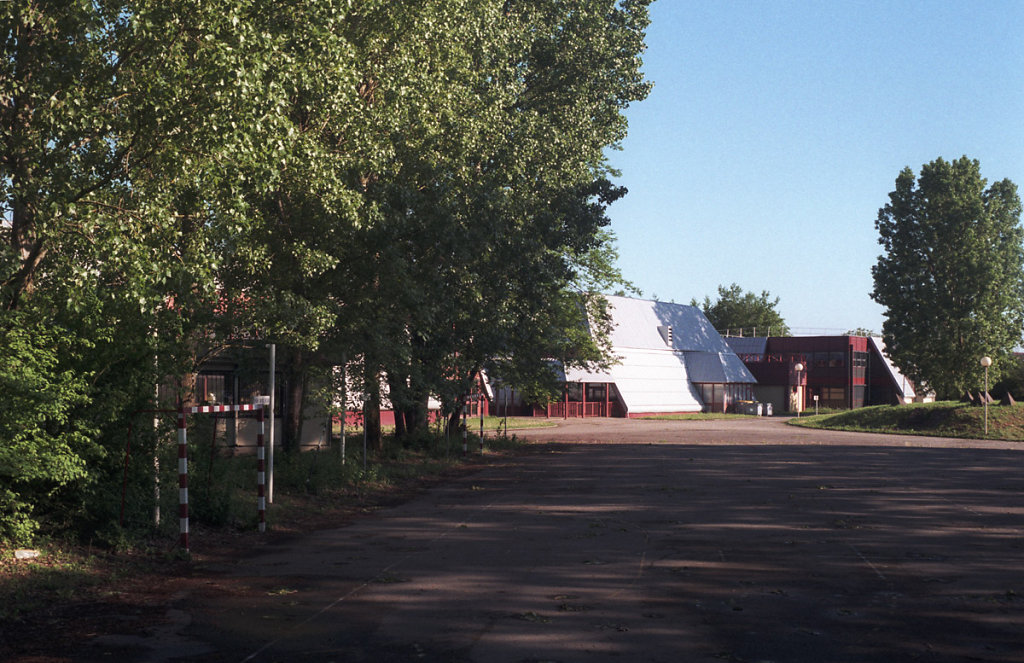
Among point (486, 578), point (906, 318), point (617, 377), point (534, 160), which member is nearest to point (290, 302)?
point (486, 578)

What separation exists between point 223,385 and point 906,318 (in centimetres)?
4455

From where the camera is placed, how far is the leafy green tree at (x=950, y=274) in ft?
187

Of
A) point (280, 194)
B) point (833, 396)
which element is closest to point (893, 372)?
point (833, 396)

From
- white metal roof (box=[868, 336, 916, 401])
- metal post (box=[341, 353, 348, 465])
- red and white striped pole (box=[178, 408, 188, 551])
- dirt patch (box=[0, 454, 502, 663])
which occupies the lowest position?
dirt patch (box=[0, 454, 502, 663])

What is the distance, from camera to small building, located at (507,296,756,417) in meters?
73.9

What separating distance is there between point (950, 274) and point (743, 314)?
84753mm

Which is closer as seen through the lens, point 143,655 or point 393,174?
point 143,655

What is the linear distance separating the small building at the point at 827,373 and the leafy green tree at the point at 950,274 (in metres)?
29.9

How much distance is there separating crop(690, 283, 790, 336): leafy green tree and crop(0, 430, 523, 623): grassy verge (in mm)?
120071

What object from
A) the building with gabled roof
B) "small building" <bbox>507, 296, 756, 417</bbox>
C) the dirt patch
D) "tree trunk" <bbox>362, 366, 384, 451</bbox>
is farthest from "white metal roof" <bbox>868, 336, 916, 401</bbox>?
the dirt patch

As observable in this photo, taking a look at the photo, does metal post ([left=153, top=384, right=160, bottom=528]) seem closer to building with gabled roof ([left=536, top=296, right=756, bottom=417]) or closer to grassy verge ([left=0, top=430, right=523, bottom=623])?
grassy verge ([left=0, top=430, right=523, bottom=623])

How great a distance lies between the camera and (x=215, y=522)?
14828 millimetres

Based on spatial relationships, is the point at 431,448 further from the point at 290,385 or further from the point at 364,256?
the point at 364,256

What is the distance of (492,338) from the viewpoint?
2823 centimetres
